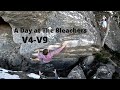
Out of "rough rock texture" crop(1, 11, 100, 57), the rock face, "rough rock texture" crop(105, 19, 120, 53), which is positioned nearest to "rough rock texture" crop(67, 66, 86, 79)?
the rock face

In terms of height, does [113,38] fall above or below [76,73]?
above

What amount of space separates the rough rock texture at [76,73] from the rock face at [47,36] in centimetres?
9

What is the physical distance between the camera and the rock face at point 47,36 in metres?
3.69

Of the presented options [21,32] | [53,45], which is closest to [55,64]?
[53,45]

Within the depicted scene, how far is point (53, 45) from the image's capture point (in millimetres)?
3695

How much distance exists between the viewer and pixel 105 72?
3738 millimetres

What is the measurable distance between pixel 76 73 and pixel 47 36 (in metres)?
0.59

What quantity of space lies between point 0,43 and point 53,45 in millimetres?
667

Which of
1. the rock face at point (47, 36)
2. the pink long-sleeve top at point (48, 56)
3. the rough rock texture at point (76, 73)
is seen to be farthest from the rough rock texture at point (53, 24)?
the rough rock texture at point (76, 73)

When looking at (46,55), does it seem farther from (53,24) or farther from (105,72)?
(105,72)

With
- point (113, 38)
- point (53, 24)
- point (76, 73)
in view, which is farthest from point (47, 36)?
point (113, 38)

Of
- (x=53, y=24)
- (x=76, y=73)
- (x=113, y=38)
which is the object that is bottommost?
(x=76, y=73)
